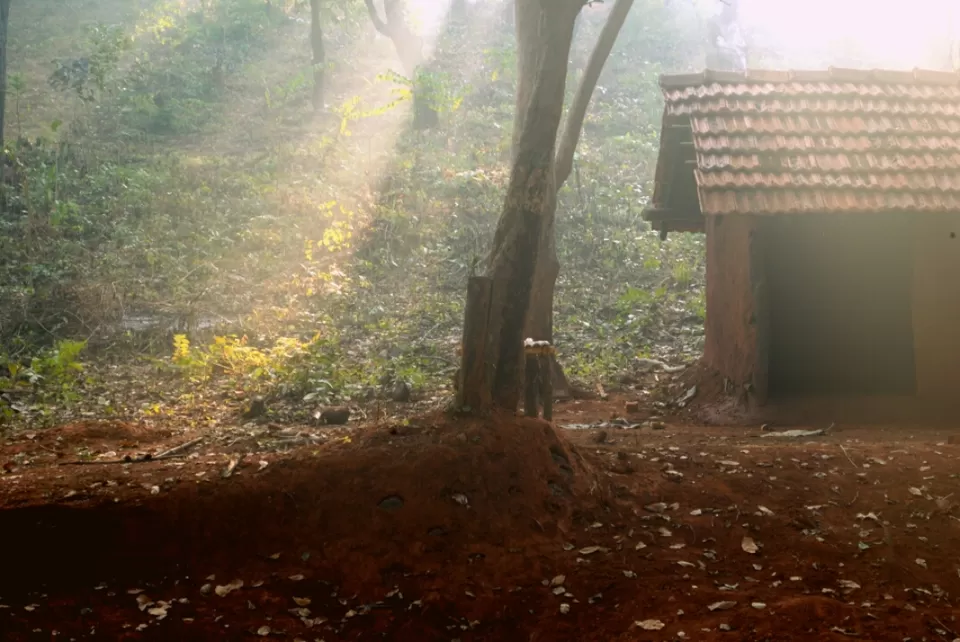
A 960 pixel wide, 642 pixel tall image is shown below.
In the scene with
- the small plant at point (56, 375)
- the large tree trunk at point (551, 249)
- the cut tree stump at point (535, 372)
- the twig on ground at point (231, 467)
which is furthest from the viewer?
the large tree trunk at point (551, 249)

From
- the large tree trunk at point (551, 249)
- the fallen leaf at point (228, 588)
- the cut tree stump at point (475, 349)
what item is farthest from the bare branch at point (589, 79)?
the fallen leaf at point (228, 588)

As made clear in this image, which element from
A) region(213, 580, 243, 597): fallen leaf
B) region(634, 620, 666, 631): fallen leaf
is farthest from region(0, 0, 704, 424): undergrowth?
region(634, 620, 666, 631): fallen leaf

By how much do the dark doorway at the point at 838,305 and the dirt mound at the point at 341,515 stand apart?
458cm

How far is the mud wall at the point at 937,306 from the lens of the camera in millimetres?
8797

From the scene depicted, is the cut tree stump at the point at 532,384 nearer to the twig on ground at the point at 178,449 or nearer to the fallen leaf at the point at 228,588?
the fallen leaf at the point at 228,588

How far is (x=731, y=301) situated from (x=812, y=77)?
10.2 ft

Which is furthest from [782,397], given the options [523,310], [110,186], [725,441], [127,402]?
[110,186]

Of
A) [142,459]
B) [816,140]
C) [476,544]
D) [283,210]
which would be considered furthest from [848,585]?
[283,210]

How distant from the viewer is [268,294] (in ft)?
44.0

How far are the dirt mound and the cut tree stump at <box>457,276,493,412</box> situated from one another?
204 mm

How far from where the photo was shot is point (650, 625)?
415 centimetres

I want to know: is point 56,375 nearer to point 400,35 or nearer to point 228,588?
point 228,588

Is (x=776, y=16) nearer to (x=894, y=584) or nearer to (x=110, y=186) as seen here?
(x=110, y=186)

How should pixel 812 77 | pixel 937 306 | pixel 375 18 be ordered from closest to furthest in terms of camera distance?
pixel 937 306
pixel 812 77
pixel 375 18
